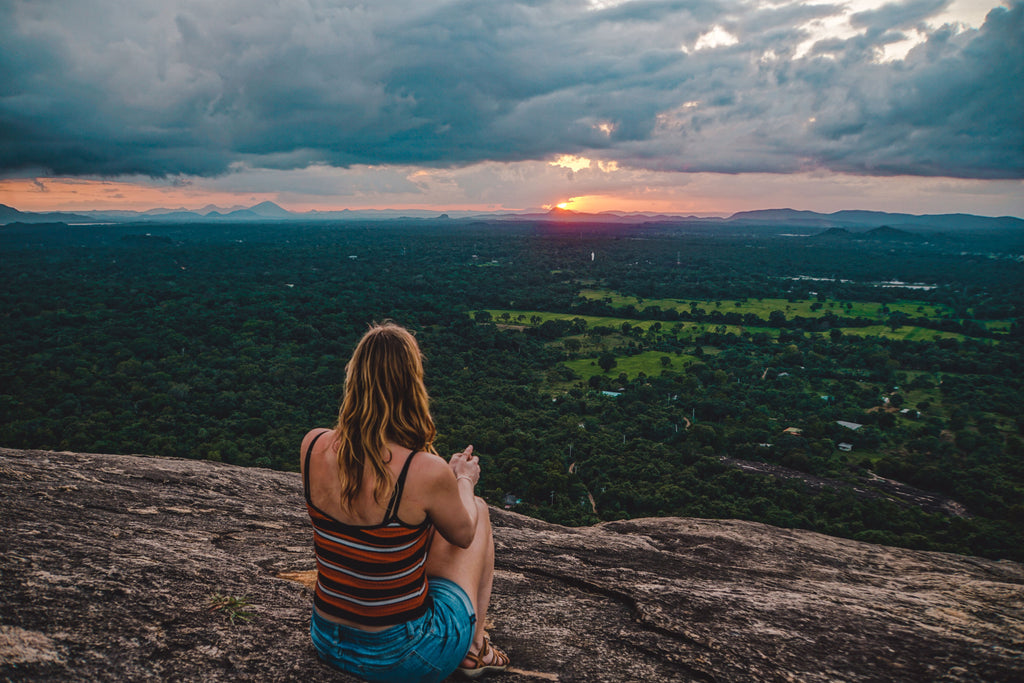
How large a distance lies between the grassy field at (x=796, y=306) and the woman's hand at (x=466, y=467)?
10259 centimetres

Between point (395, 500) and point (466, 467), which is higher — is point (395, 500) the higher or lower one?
the higher one

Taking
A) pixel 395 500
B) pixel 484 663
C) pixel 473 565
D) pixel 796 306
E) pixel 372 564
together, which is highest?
pixel 395 500

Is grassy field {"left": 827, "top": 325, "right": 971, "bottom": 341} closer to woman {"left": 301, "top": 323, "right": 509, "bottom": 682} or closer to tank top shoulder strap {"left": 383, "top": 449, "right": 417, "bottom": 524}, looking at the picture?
woman {"left": 301, "top": 323, "right": 509, "bottom": 682}

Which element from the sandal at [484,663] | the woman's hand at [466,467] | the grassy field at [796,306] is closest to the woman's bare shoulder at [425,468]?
the woman's hand at [466,467]

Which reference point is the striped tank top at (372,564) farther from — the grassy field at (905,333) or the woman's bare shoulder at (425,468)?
the grassy field at (905,333)

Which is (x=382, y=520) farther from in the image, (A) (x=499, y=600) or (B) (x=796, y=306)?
(B) (x=796, y=306)

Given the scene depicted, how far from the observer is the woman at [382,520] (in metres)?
2.72

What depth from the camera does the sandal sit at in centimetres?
351

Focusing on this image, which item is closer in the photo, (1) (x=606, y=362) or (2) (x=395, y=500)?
(2) (x=395, y=500)

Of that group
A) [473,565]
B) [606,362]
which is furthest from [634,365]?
[473,565]

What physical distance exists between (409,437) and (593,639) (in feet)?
9.94

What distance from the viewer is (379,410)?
2793 millimetres

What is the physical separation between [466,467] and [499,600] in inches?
83.9

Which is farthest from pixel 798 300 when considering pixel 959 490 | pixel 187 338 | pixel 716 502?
pixel 187 338
